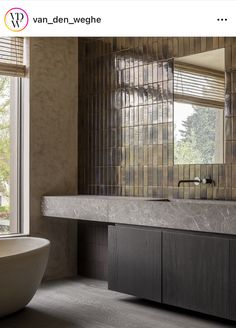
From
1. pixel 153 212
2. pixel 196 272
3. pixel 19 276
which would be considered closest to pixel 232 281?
pixel 196 272

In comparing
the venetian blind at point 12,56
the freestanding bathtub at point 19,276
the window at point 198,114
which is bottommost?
the freestanding bathtub at point 19,276

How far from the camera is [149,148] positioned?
15.0ft

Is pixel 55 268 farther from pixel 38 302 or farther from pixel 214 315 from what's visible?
pixel 214 315

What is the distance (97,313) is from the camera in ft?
12.3

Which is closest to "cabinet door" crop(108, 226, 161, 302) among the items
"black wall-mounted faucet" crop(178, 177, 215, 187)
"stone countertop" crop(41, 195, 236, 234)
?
"stone countertop" crop(41, 195, 236, 234)

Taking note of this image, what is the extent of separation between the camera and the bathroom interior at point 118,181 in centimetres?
350

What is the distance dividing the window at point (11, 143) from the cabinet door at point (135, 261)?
1.19 meters

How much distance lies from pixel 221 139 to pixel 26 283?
1.73 metres
